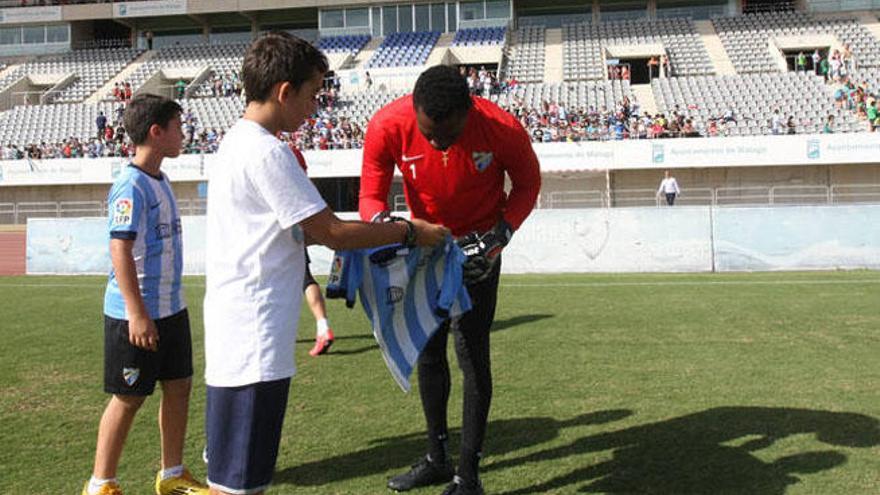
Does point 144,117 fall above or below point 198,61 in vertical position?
below

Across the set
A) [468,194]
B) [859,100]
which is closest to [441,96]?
[468,194]

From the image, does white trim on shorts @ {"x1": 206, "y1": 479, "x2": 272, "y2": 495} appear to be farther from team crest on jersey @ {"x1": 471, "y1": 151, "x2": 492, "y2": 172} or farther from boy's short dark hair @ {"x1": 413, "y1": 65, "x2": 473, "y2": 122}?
team crest on jersey @ {"x1": 471, "y1": 151, "x2": 492, "y2": 172}

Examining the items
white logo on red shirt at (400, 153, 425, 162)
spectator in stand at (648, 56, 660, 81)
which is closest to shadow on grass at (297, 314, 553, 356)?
white logo on red shirt at (400, 153, 425, 162)

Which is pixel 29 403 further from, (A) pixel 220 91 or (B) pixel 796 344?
(A) pixel 220 91

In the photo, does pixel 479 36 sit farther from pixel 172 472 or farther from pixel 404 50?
pixel 172 472

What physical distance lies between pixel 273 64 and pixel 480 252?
4.42 feet

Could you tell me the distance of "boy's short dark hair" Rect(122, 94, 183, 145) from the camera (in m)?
3.40

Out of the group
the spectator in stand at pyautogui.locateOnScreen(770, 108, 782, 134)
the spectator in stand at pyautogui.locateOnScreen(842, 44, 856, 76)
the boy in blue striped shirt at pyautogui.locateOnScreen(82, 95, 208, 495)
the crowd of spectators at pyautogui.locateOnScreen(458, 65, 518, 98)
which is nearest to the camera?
the boy in blue striped shirt at pyautogui.locateOnScreen(82, 95, 208, 495)

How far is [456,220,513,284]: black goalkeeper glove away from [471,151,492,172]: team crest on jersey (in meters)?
0.30

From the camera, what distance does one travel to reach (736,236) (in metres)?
14.9

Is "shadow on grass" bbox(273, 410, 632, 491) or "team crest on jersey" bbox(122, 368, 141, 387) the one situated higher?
"team crest on jersey" bbox(122, 368, 141, 387)

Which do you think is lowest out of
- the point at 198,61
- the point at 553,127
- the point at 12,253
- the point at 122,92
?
the point at 12,253

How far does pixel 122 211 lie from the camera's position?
324cm

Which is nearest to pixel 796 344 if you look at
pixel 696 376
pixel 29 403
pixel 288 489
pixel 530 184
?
pixel 696 376
